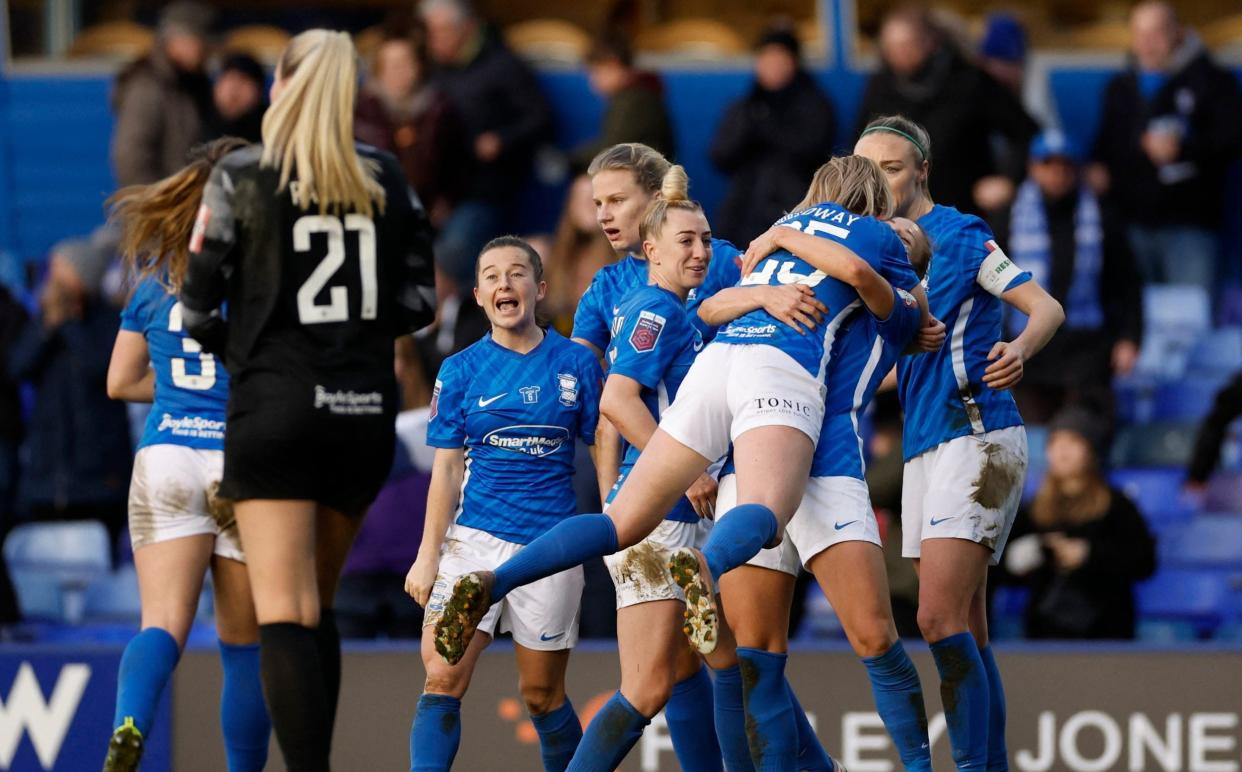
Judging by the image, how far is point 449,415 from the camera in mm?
5719

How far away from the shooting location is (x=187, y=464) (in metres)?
6.03

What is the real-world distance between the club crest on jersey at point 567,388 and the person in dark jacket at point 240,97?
507cm

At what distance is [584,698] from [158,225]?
289 centimetres

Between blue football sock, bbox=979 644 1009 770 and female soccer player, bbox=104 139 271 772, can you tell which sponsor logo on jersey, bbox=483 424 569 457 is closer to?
female soccer player, bbox=104 139 271 772

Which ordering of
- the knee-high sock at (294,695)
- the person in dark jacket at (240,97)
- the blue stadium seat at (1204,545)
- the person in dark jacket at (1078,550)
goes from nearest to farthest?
the knee-high sock at (294,695)
the person in dark jacket at (1078,550)
the blue stadium seat at (1204,545)
the person in dark jacket at (240,97)

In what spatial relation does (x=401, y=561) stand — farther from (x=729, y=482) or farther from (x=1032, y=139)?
(x=1032, y=139)

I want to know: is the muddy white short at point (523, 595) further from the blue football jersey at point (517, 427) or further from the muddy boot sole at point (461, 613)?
the muddy boot sole at point (461, 613)

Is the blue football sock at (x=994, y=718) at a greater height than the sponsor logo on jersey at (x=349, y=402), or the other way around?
the sponsor logo on jersey at (x=349, y=402)

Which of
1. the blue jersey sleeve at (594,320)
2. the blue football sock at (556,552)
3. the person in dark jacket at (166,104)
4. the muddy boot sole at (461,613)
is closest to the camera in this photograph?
the muddy boot sole at (461,613)

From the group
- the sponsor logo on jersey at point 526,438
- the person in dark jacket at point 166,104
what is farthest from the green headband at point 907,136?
the person in dark jacket at point 166,104

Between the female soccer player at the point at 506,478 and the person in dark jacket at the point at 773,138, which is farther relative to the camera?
the person in dark jacket at the point at 773,138

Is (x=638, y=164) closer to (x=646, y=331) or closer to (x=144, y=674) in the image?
(x=646, y=331)

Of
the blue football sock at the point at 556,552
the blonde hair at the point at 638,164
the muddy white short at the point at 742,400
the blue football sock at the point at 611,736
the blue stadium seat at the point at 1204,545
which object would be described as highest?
the blonde hair at the point at 638,164

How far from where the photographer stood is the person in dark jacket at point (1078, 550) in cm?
863
